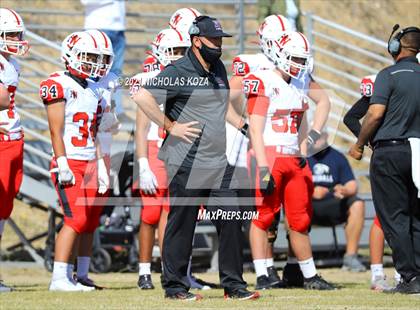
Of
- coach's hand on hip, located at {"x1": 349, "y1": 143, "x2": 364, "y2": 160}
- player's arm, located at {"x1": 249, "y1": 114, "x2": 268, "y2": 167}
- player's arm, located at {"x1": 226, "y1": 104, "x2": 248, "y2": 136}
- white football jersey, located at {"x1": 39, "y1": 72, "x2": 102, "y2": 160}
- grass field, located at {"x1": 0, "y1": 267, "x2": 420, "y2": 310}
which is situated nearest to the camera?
grass field, located at {"x1": 0, "y1": 267, "x2": 420, "y2": 310}

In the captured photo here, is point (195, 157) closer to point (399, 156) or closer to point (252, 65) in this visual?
point (399, 156)

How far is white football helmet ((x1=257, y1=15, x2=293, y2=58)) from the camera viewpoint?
1030 centimetres

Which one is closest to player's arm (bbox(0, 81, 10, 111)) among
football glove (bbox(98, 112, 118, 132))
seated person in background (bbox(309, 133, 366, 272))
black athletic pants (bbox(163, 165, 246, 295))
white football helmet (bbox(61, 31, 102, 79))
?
white football helmet (bbox(61, 31, 102, 79))

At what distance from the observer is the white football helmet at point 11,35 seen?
10195mm

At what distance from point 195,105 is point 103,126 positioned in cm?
170

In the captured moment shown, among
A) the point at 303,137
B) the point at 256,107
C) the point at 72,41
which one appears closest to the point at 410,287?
the point at 303,137

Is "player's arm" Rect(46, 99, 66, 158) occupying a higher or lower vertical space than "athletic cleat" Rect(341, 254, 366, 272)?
higher

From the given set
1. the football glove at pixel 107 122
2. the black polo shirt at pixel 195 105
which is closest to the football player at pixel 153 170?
the football glove at pixel 107 122

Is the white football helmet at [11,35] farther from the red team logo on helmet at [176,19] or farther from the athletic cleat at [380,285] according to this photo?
the athletic cleat at [380,285]

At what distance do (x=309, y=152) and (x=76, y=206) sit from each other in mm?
2394

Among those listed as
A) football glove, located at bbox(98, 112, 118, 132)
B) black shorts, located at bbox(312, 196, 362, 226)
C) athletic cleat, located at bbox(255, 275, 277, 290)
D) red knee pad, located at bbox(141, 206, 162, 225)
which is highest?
football glove, located at bbox(98, 112, 118, 132)

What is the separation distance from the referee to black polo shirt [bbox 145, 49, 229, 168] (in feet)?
3.94

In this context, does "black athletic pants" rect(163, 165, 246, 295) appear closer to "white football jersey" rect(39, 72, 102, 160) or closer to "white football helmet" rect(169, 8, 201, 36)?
"white football jersey" rect(39, 72, 102, 160)

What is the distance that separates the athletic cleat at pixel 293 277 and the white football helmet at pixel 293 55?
1736 mm
